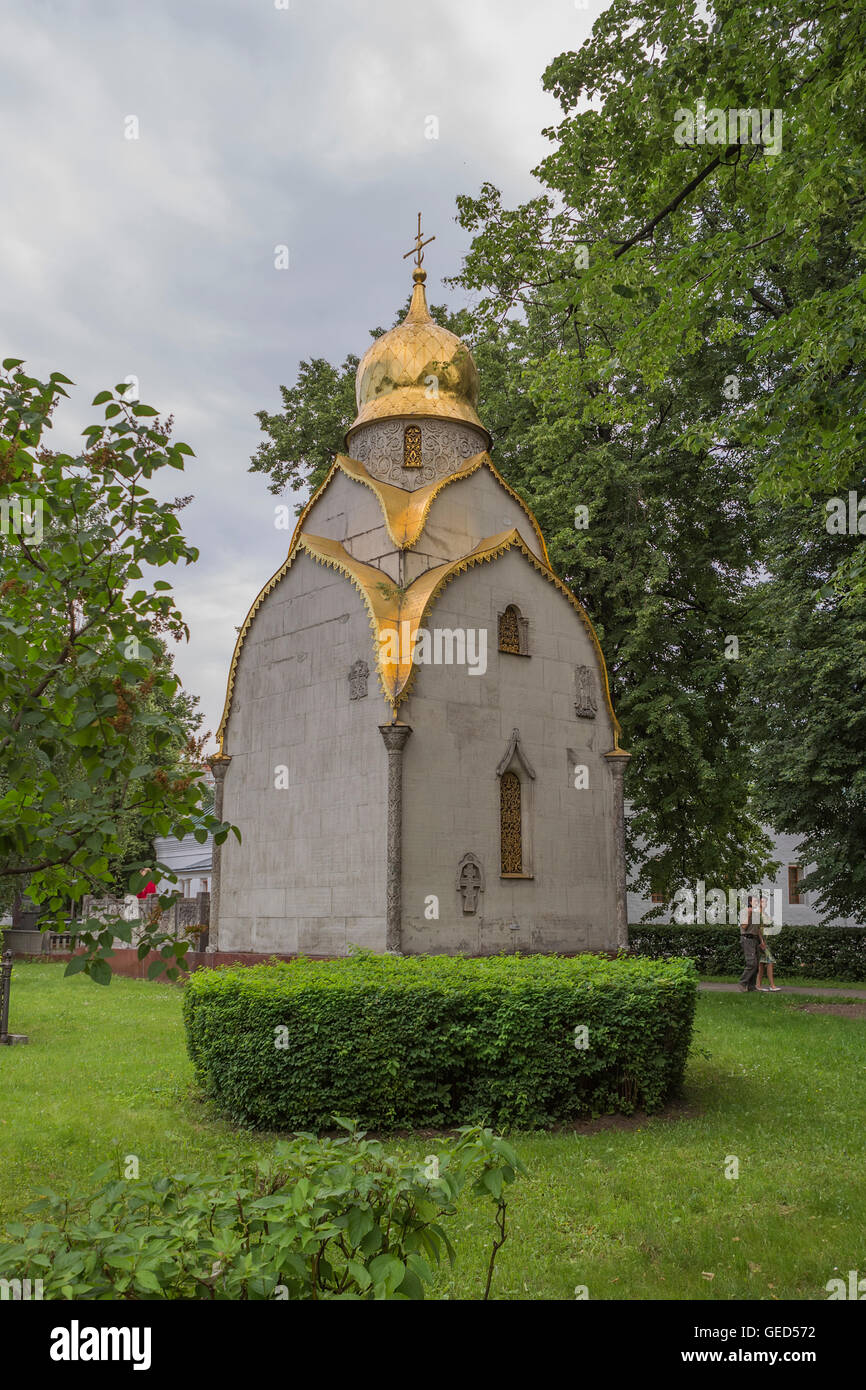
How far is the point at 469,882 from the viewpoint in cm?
1595

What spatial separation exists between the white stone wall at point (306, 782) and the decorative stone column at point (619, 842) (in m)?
5.22

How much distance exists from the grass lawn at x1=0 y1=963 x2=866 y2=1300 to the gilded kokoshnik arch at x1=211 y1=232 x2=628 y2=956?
11.4ft

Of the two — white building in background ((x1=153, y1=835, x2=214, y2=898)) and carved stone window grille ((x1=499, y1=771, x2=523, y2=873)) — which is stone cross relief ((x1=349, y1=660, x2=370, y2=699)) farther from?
white building in background ((x1=153, y1=835, x2=214, y2=898))

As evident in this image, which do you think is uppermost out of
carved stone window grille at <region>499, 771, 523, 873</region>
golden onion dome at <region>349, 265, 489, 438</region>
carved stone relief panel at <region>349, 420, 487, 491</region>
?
golden onion dome at <region>349, 265, 489, 438</region>

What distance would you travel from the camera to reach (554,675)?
18375 millimetres

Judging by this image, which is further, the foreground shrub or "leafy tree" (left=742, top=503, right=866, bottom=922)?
"leafy tree" (left=742, top=503, right=866, bottom=922)

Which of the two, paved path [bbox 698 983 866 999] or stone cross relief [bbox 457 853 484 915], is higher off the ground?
stone cross relief [bbox 457 853 484 915]

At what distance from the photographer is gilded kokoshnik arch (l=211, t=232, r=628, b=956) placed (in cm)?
1576

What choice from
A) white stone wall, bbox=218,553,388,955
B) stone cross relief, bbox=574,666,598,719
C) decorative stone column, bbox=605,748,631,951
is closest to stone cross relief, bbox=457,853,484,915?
white stone wall, bbox=218,553,388,955

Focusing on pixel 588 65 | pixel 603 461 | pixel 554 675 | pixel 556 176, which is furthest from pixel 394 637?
pixel 603 461

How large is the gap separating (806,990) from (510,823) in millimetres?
10687

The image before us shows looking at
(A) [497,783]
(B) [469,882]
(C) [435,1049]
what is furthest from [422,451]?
(C) [435,1049]

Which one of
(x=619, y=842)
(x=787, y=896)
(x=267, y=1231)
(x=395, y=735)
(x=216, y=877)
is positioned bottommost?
(x=787, y=896)

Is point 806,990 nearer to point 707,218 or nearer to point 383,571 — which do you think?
point 383,571
